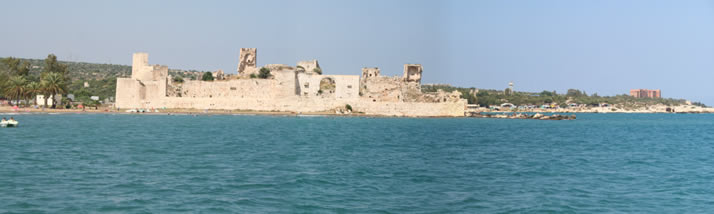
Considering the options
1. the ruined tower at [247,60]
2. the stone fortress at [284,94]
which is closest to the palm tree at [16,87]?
the stone fortress at [284,94]

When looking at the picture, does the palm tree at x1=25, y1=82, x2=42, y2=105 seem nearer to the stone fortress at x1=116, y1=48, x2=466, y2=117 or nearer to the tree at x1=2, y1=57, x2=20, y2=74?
the stone fortress at x1=116, y1=48, x2=466, y2=117

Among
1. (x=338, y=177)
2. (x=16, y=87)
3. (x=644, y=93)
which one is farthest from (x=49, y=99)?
(x=644, y=93)

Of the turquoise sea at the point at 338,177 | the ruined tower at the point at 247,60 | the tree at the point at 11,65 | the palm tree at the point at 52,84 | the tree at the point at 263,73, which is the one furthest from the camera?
the ruined tower at the point at 247,60

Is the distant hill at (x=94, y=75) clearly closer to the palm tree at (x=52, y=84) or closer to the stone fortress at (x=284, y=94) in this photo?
the palm tree at (x=52, y=84)

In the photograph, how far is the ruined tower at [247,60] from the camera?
65.2m

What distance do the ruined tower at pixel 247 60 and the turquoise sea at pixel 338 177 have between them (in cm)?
3880

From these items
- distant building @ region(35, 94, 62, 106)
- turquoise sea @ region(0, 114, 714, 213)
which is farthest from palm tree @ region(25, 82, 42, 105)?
turquoise sea @ region(0, 114, 714, 213)

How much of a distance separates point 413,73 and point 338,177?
4792 cm

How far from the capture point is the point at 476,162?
19.5 meters

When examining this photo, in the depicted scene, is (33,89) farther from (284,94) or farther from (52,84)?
(284,94)

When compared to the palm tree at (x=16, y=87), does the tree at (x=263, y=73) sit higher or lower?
higher

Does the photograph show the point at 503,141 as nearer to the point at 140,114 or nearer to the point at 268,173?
the point at 268,173

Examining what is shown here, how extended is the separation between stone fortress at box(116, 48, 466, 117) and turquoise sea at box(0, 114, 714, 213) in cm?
3130

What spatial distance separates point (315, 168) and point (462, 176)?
12.7 ft
